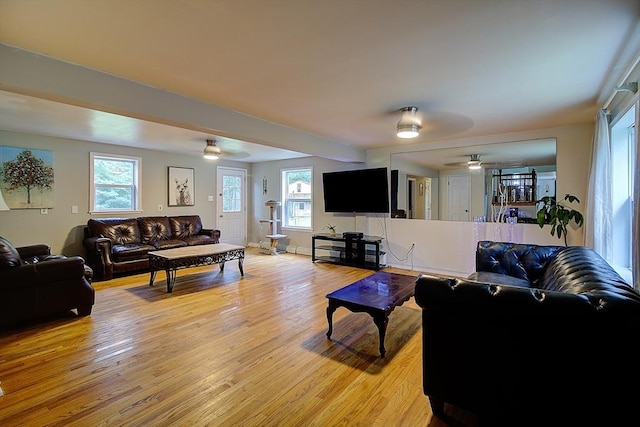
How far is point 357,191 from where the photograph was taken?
620cm

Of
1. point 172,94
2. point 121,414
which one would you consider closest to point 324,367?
point 121,414

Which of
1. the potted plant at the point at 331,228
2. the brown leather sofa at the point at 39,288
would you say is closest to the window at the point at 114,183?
the brown leather sofa at the point at 39,288

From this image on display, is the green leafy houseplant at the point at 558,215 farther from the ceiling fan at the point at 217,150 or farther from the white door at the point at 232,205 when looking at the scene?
the white door at the point at 232,205

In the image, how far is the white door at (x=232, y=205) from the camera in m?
7.87

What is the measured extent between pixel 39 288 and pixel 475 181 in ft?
18.9

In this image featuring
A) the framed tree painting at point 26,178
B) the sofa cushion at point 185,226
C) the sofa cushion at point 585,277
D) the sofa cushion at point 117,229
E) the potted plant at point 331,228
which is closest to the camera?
the sofa cushion at point 585,277

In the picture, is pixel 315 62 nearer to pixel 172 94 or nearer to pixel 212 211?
pixel 172 94

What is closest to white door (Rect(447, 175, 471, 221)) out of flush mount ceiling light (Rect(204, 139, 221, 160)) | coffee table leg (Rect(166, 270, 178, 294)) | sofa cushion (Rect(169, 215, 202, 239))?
flush mount ceiling light (Rect(204, 139, 221, 160))

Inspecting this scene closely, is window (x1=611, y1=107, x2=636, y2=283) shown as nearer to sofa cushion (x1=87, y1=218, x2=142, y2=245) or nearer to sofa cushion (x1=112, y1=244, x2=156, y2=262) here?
sofa cushion (x1=112, y1=244, x2=156, y2=262)

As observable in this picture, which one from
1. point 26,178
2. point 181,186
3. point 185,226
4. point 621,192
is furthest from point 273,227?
point 621,192

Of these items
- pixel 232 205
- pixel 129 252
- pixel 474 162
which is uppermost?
pixel 474 162

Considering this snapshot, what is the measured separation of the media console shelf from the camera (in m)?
5.80

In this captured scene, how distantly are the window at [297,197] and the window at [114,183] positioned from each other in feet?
10.4

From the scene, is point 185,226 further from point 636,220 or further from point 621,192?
point 621,192
